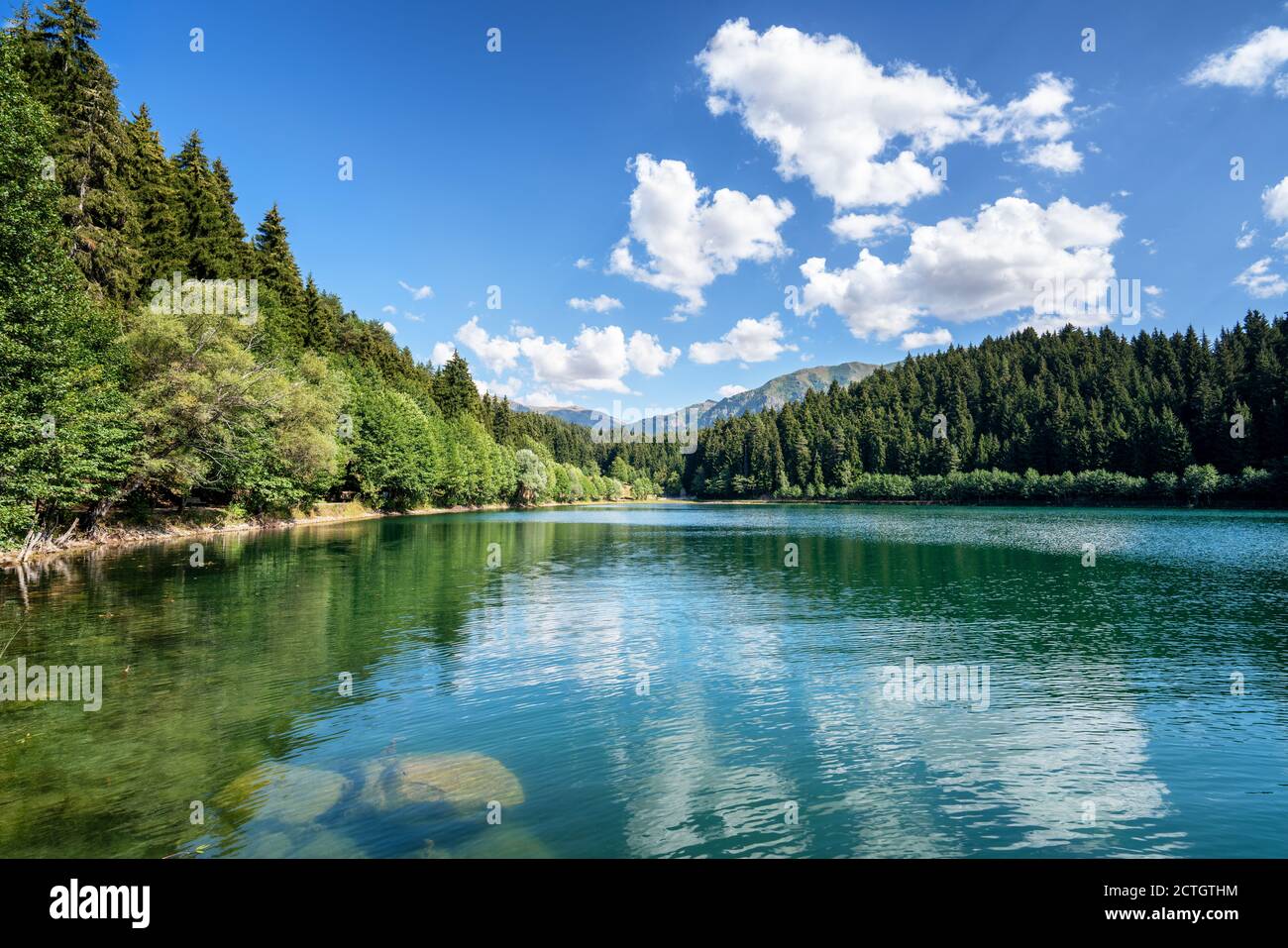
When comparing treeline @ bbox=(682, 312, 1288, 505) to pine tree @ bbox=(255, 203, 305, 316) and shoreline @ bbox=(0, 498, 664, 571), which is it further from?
pine tree @ bbox=(255, 203, 305, 316)

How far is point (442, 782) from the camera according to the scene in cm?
1175

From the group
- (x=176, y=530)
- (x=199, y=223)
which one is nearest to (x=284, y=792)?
(x=176, y=530)

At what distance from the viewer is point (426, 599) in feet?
99.9

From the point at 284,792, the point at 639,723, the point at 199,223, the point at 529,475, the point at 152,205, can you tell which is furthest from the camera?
the point at 529,475

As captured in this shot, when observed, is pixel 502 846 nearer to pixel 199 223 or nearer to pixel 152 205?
pixel 152 205

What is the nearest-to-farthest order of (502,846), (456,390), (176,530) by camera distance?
1. (502,846)
2. (176,530)
3. (456,390)

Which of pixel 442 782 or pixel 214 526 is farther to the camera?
pixel 214 526

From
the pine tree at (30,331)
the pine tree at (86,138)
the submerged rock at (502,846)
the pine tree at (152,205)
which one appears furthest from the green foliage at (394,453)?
the submerged rock at (502,846)

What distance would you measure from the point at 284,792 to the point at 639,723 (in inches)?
286

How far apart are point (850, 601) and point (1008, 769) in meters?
18.9
